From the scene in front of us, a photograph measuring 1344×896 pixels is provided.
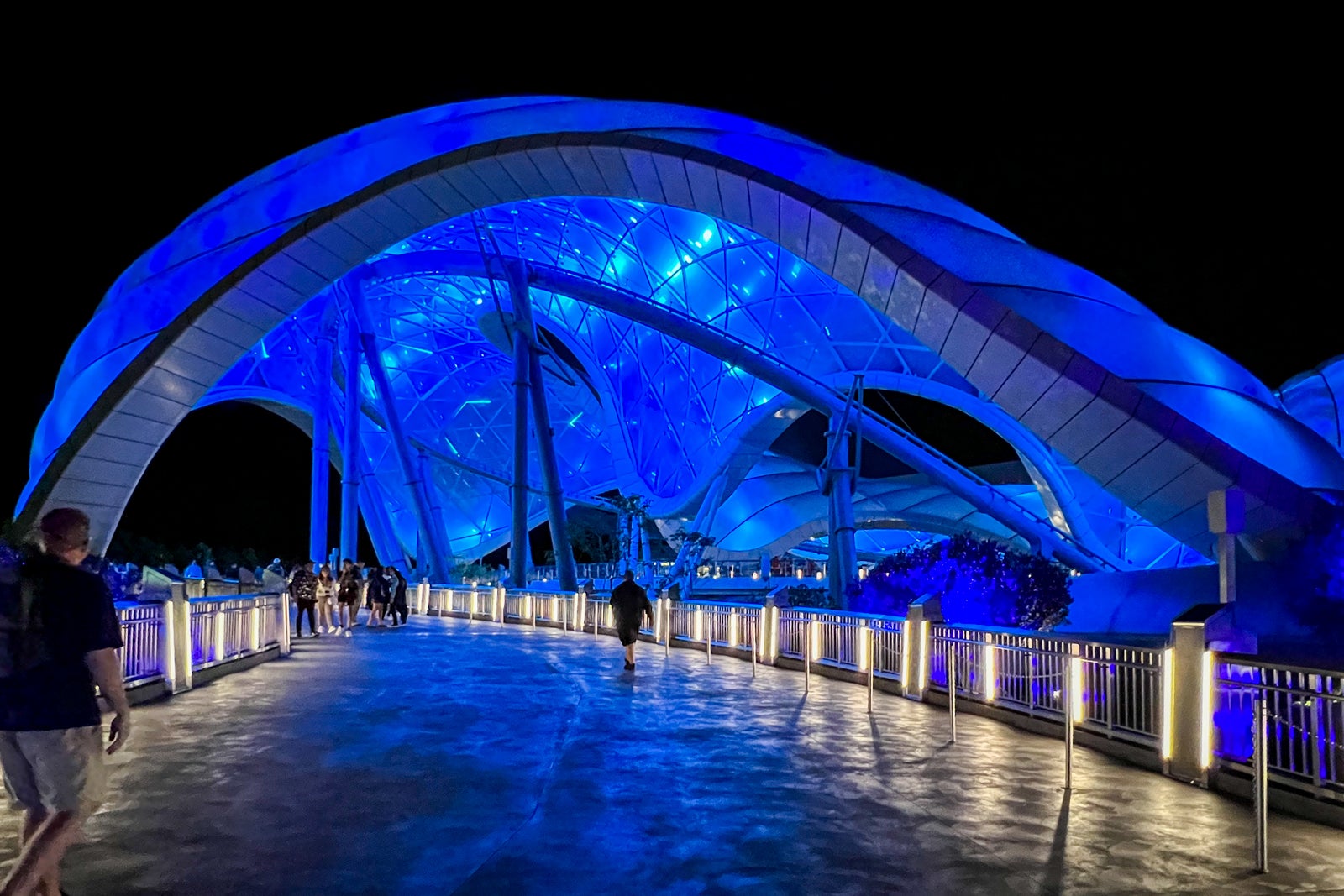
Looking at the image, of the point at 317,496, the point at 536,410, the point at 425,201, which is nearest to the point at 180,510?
the point at 317,496

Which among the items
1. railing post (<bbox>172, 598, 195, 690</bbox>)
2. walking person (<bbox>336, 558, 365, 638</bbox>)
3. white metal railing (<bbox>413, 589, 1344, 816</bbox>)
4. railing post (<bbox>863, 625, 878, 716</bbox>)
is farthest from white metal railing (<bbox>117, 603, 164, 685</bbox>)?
walking person (<bbox>336, 558, 365, 638</bbox>)

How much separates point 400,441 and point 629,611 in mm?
28498

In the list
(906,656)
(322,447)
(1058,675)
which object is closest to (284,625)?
(906,656)

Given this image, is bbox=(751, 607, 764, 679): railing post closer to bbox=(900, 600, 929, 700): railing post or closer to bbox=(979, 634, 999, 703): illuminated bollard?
bbox=(900, 600, 929, 700): railing post

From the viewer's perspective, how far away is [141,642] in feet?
40.4

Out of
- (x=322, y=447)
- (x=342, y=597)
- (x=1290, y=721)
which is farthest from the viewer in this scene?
(x=322, y=447)

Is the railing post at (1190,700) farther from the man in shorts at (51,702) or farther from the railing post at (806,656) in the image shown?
the man in shorts at (51,702)

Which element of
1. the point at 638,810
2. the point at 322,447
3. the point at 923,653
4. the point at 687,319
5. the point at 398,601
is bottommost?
the point at 398,601

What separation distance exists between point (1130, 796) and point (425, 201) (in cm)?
2495

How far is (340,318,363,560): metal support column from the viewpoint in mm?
40875

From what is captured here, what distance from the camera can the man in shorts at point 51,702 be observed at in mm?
4043

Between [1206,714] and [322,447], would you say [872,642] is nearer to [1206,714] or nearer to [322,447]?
[1206,714]

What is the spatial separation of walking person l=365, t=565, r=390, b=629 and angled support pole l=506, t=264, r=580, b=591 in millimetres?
6671

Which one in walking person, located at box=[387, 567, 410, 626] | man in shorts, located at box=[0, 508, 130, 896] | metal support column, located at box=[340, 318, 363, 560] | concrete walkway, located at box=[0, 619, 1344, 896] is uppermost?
metal support column, located at box=[340, 318, 363, 560]
